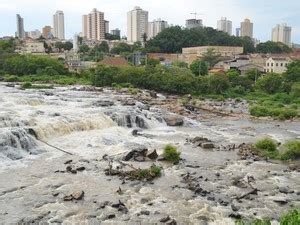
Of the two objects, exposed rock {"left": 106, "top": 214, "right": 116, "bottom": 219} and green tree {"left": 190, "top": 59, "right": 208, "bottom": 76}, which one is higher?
green tree {"left": 190, "top": 59, "right": 208, "bottom": 76}

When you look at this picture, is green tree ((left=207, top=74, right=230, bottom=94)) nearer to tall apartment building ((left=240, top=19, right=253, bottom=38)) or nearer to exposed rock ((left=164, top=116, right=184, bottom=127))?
exposed rock ((left=164, top=116, right=184, bottom=127))

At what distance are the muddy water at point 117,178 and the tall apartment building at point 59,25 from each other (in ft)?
481

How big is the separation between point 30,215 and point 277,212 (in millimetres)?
6711

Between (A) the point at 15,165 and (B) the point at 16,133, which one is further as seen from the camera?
(B) the point at 16,133

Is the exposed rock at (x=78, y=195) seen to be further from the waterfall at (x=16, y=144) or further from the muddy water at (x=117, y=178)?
the waterfall at (x=16, y=144)

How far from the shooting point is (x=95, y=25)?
462 feet

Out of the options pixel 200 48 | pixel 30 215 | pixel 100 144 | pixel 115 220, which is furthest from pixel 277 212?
pixel 200 48

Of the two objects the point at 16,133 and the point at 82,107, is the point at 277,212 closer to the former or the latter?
the point at 16,133

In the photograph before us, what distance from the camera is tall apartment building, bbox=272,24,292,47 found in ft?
481

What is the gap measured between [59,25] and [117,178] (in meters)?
161

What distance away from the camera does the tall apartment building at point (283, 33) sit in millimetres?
146625

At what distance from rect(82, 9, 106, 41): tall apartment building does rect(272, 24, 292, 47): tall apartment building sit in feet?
205

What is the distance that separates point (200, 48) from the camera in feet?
262

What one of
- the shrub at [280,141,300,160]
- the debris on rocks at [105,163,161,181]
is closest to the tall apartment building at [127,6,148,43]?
the shrub at [280,141,300,160]
